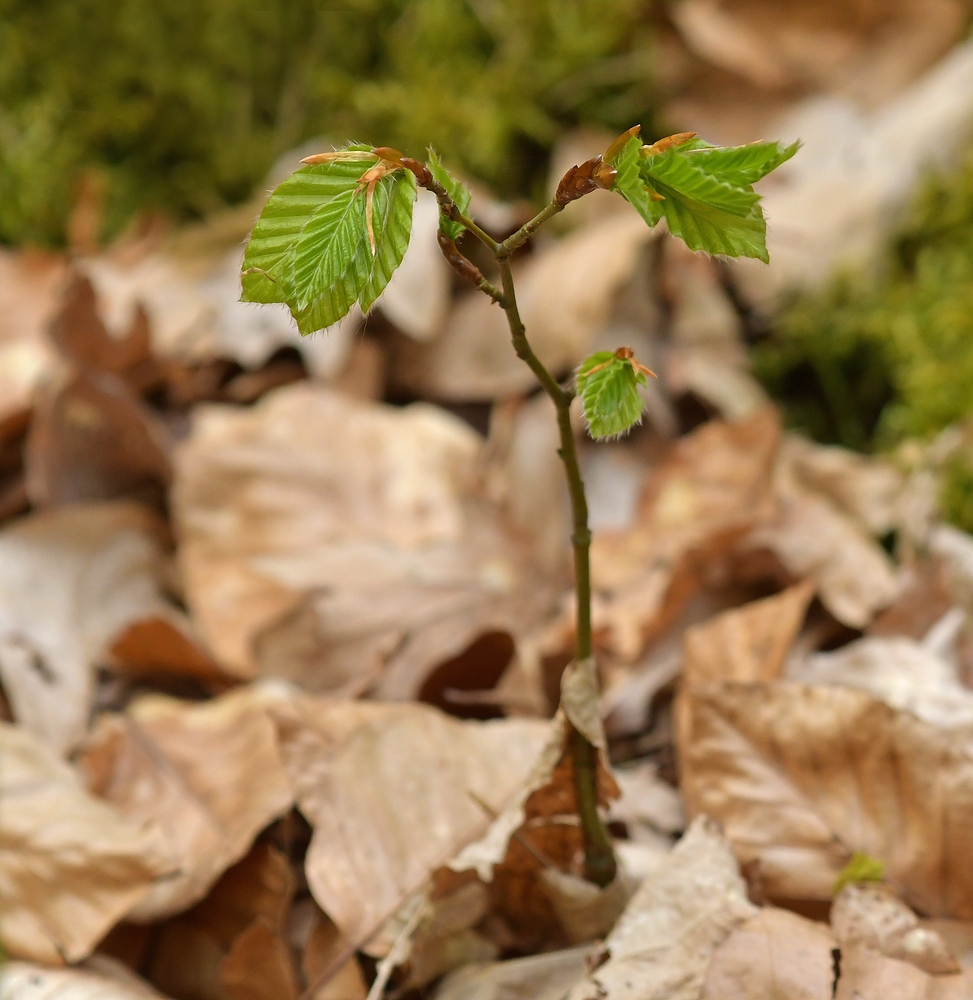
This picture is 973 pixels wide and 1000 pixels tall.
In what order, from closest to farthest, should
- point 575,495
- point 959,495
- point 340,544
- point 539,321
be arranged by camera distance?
point 575,495 < point 959,495 < point 340,544 < point 539,321

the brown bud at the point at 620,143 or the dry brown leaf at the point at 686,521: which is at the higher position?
the brown bud at the point at 620,143

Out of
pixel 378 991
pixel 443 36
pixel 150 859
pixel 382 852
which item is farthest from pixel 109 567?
pixel 443 36

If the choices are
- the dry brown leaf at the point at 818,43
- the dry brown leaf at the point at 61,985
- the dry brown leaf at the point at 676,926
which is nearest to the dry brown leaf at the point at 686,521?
the dry brown leaf at the point at 676,926

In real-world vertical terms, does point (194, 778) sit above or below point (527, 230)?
below

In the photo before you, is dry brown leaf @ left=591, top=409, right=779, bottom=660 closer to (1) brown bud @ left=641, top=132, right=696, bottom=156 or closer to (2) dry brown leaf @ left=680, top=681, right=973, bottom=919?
(2) dry brown leaf @ left=680, top=681, right=973, bottom=919

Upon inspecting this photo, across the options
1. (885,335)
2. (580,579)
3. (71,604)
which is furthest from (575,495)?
(885,335)

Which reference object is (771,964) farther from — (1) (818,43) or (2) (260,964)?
(1) (818,43)

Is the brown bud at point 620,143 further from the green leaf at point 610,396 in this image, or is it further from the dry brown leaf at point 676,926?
the dry brown leaf at point 676,926

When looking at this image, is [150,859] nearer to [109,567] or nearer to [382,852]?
[382,852]
